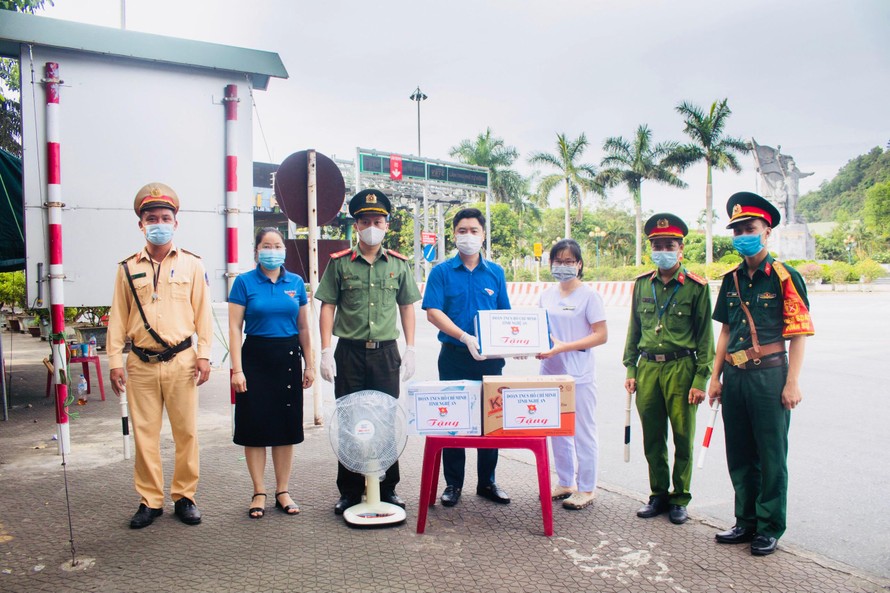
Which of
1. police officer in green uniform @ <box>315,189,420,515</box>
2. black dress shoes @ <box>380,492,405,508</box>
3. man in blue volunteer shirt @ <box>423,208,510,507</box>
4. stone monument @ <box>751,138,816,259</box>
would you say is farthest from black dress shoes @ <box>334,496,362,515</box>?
stone monument @ <box>751,138,816,259</box>

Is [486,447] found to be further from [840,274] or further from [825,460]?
[840,274]

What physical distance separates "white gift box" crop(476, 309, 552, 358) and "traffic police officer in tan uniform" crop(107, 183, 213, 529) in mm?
1798

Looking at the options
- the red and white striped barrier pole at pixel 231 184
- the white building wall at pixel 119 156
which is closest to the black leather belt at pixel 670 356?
the red and white striped barrier pole at pixel 231 184

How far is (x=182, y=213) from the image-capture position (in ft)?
21.0

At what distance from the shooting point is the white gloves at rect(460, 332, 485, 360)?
14.1ft

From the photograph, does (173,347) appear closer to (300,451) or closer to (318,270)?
(300,451)

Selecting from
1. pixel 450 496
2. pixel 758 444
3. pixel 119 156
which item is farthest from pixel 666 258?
pixel 119 156

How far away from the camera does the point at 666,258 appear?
4.41 metres

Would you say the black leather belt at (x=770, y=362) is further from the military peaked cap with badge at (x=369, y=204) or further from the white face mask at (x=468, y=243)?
the military peaked cap with badge at (x=369, y=204)

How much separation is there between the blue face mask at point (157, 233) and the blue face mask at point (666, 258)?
3.20 m

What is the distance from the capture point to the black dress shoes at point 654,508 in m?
4.34

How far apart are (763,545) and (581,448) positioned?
4.15 ft

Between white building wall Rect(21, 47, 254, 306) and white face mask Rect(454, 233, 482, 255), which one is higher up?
white building wall Rect(21, 47, 254, 306)

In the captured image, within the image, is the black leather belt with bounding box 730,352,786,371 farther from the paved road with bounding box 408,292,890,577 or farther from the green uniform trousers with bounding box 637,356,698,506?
the paved road with bounding box 408,292,890,577
